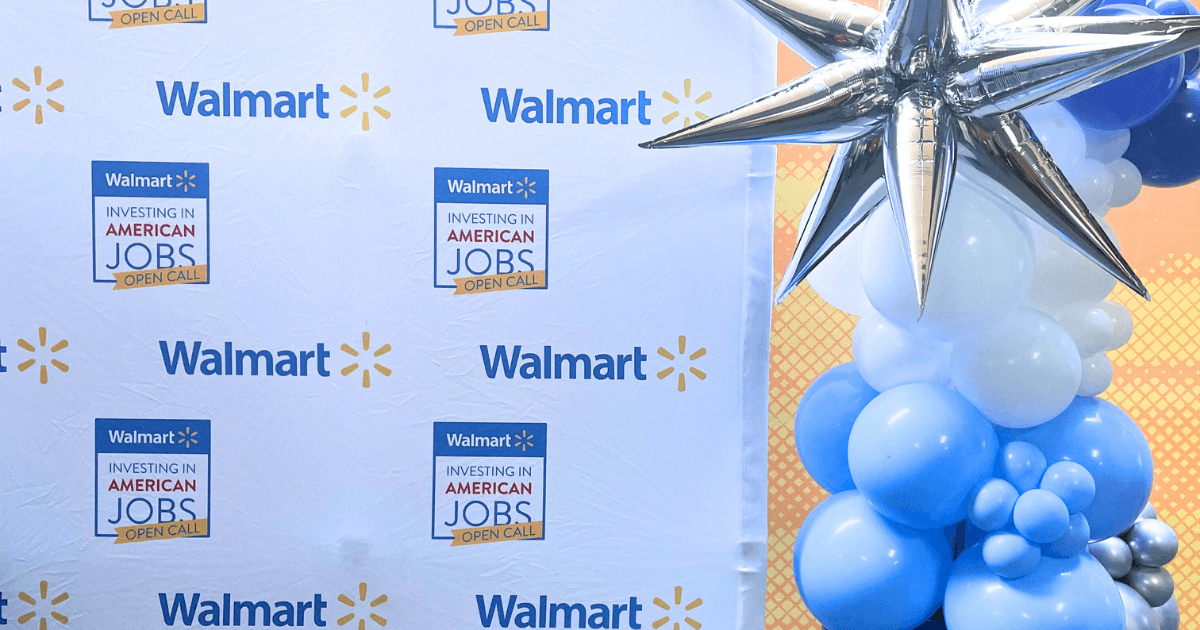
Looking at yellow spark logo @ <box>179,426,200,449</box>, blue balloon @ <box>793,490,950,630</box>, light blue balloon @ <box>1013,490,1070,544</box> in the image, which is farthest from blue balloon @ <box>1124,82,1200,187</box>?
yellow spark logo @ <box>179,426,200,449</box>

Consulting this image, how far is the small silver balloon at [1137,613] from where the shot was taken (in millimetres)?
1918

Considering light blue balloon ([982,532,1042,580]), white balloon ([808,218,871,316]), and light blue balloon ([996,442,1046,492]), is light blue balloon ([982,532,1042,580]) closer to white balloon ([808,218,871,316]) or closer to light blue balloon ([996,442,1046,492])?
light blue balloon ([996,442,1046,492])

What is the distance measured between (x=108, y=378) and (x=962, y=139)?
1.94 metres

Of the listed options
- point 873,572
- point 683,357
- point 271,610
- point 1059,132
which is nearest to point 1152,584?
point 873,572

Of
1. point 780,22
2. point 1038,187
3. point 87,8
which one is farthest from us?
point 87,8

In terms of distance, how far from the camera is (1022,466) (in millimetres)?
1742

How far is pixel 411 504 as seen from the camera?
7.84ft

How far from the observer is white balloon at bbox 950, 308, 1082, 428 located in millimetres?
1732

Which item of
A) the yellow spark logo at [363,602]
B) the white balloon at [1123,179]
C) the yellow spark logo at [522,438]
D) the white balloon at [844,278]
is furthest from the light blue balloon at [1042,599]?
the yellow spark logo at [363,602]

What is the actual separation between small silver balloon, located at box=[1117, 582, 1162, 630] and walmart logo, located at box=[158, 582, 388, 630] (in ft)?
5.23

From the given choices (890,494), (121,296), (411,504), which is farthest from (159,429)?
(890,494)

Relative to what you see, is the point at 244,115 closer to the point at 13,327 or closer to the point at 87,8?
the point at 87,8

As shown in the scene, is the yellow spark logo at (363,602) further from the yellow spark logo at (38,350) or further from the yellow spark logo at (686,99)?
the yellow spark logo at (686,99)

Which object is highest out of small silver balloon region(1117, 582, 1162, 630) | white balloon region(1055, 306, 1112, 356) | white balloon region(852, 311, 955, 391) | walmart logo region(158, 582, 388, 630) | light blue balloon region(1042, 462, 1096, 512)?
white balloon region(1055, 306, 1112, 356)
